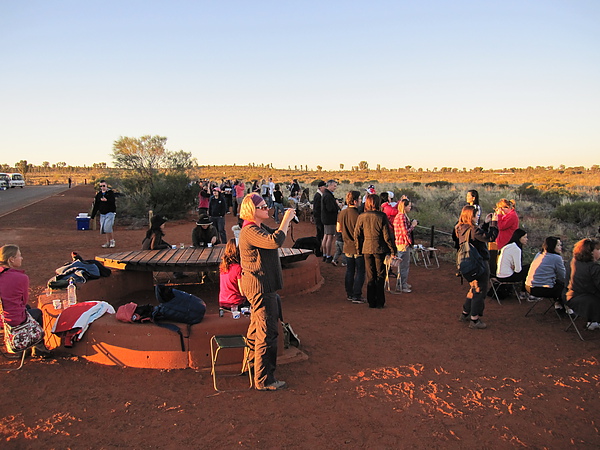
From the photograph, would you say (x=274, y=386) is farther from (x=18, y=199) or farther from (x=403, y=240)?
(x=18, y=199)

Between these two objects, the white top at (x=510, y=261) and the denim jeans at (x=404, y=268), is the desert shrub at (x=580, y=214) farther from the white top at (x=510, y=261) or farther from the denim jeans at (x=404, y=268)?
the denim jeans at (x=404, y=268)

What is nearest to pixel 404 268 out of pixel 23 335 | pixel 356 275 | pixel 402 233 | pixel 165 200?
pixel 402 233

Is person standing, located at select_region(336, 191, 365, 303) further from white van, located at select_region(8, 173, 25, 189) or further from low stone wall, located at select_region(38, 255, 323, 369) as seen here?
white van, located at select_region(8, 173, 25, 189)

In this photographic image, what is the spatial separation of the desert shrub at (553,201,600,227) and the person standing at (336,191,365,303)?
12317 mm

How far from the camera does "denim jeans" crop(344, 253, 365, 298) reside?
24.0 feet

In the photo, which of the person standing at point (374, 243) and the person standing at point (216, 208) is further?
the person standing at point (216, 208)

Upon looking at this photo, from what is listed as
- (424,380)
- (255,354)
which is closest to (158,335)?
(255,354)

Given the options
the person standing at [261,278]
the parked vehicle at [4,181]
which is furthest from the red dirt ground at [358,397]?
the parked vehicle at [4,181]

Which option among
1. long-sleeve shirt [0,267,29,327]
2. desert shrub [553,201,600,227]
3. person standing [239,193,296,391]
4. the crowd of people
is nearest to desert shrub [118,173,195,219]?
the crowd of people

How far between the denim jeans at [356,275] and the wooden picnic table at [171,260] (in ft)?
2.84

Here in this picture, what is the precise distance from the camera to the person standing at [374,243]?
682cm

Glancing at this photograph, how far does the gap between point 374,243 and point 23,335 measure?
4.58 m

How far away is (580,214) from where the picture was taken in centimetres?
1642

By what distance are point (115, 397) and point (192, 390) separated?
2.27ft
